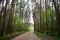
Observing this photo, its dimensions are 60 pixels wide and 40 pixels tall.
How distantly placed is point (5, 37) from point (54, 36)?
245 cm

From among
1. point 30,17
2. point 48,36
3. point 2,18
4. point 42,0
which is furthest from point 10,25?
point 30,17

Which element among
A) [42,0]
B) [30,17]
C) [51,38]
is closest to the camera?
[51,38]

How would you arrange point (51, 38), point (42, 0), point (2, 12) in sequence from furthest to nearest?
point (42, 0), point (2, 12), point (51, 38)

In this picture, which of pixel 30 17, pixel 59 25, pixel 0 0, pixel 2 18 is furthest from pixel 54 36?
pixel 30 17

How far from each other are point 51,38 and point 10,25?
10.4 feet

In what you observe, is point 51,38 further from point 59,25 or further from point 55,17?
point 55,17

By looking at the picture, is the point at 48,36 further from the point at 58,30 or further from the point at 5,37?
the point at 5,37

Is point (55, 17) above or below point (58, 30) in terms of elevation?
above

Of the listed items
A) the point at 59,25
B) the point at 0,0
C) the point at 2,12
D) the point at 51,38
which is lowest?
the point at 51,38

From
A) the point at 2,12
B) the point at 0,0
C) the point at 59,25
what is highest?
the point at 0,0

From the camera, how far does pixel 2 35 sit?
22.6 ft

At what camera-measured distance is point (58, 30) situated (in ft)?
22.2

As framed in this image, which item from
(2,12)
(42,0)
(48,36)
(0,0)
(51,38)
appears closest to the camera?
(51,38)

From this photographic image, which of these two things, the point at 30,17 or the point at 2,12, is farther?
the point at 30,17
